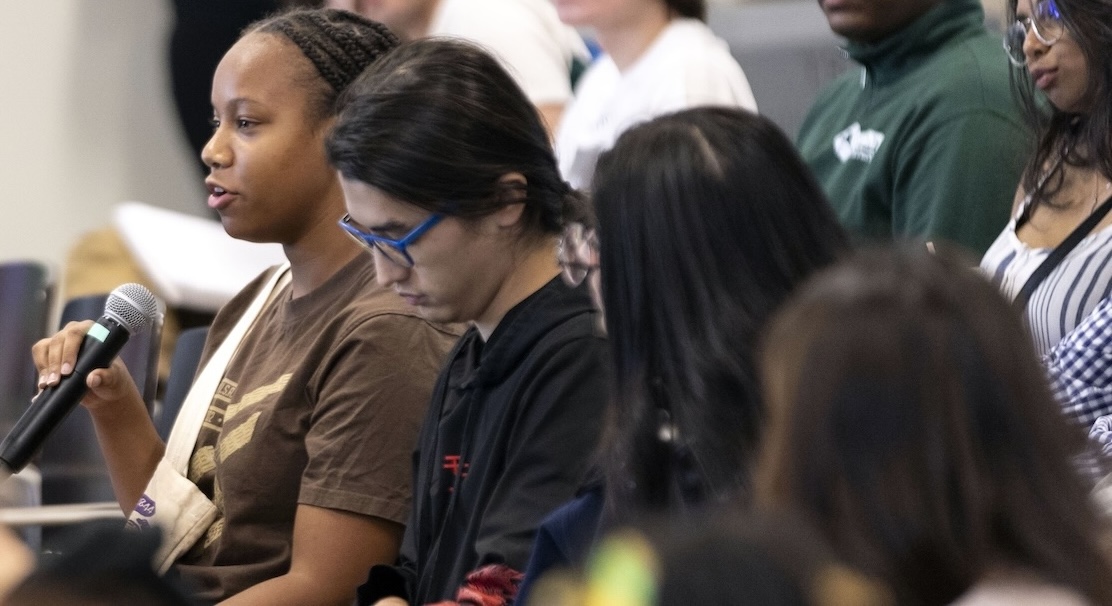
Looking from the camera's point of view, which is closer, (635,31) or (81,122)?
(635,31)

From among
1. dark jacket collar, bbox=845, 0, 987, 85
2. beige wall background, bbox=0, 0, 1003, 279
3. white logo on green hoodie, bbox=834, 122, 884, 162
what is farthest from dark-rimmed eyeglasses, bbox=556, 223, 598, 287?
beige wall background, bbox=0, 0, 1003, 279

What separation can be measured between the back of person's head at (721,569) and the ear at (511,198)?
1101mm

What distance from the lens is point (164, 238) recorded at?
428 centimetres

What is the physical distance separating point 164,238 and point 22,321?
1.02 m

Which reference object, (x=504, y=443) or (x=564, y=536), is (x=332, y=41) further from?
(x=564, y=536)

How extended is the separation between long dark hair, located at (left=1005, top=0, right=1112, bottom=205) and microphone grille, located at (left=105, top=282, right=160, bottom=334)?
1258 mm

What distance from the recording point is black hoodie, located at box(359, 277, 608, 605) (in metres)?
1.78

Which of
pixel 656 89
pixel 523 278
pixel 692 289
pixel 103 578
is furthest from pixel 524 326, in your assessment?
pixel 103 578

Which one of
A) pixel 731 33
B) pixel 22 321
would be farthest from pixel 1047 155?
pixel 22 321

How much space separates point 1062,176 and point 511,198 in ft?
2.56

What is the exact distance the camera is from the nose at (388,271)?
1968 millimetres

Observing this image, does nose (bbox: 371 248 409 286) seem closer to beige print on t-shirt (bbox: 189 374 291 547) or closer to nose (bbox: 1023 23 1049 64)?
beige print on t-shirt (bbox: 189 374 291 547)

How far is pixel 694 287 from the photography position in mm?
1432

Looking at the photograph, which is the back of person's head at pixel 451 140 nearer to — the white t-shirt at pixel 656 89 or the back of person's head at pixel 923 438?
the white t-shirt at pixel 656 89
